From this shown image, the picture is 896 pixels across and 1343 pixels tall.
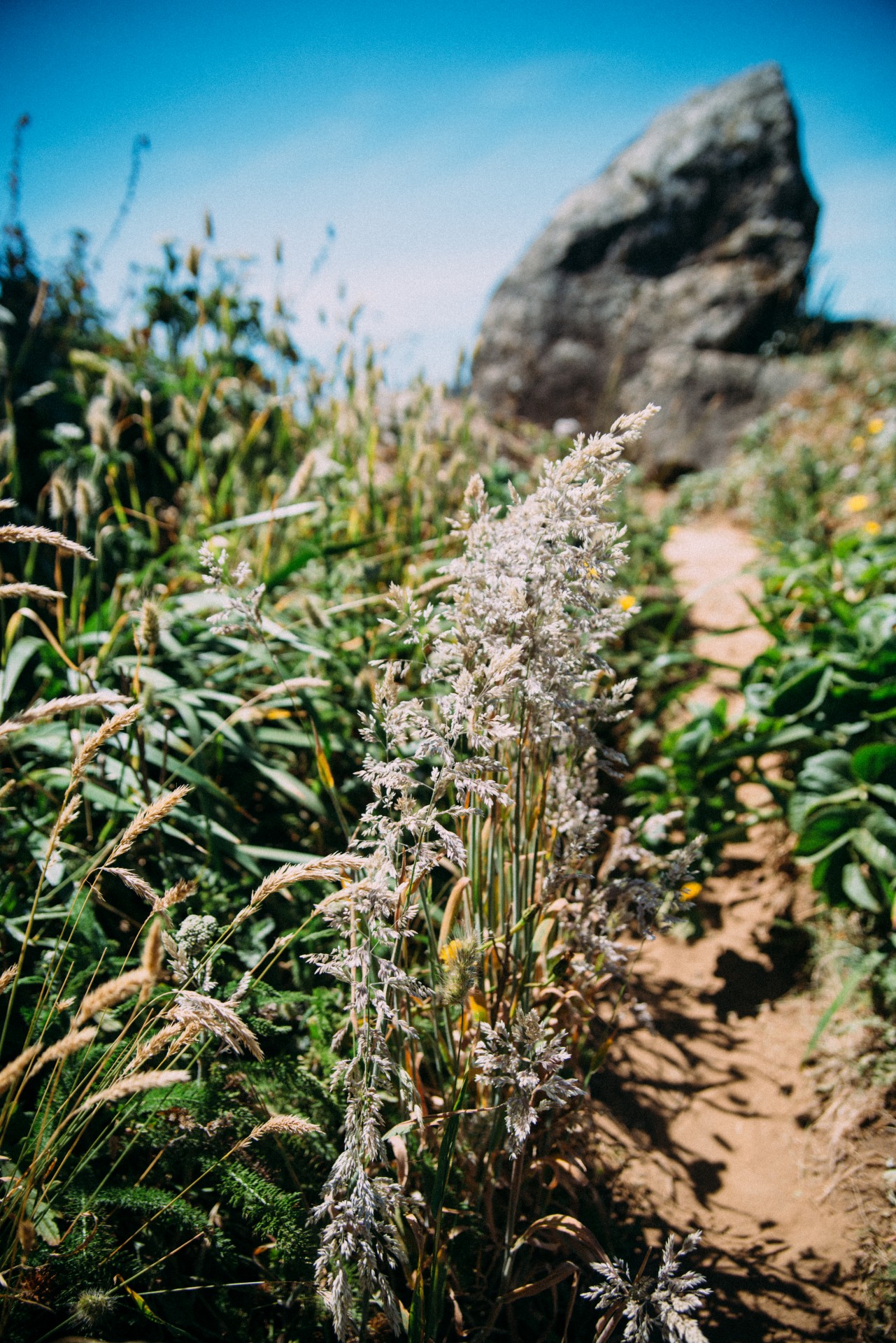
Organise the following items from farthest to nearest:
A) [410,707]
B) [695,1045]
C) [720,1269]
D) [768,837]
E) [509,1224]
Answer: [768,837] → [695,1045] → [720,1269] → [509,1224] → [410,707]

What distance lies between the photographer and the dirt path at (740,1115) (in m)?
1.30

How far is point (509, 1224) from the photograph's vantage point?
3.42 feet

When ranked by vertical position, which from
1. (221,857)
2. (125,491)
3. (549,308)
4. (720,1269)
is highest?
(549,308)

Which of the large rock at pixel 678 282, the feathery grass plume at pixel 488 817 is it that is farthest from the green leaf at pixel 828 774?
the large rock at pixel 678 282

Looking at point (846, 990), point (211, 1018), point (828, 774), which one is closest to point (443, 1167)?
point (211, 1018)

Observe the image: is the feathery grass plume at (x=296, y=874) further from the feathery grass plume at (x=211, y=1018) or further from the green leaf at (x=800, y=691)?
the green leaf at (x=800, y=691)

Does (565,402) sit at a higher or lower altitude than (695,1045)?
higher

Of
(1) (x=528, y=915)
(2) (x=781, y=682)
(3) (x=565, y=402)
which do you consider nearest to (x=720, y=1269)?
(1) (x=528, y=915)

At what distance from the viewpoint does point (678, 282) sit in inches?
321

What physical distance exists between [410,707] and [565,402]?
8.20 meters

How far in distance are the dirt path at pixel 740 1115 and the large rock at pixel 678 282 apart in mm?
6183

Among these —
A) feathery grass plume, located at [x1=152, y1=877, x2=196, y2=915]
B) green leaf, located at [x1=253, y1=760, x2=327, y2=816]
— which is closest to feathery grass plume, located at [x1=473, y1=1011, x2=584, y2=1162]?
feathery grass plume, located at [x1=152, y1=877, x2=196, y2=915]

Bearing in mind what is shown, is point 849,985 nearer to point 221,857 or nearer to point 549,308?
point 221,857

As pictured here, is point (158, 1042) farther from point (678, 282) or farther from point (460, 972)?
point (678, 282)
